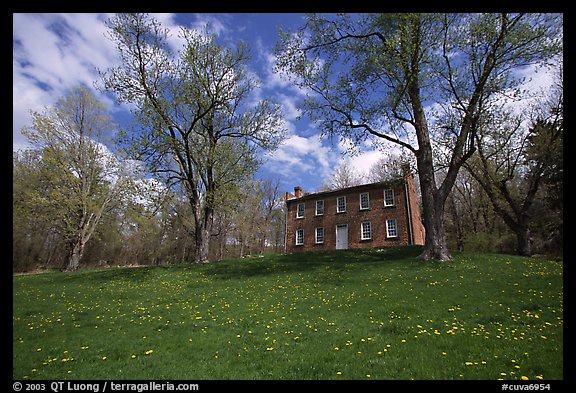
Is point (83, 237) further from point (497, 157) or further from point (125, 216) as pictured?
point (497, 157)

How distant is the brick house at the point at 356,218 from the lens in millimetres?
29844

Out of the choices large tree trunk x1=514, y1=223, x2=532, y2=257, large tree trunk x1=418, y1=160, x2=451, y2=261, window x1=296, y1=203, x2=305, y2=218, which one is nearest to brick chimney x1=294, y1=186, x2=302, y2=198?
window x1=296, y1=203, x2=305, y2=218

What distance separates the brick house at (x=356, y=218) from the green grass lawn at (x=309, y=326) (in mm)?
13805

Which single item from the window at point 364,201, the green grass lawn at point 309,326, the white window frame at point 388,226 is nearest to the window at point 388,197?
the white window frame at point 388,226

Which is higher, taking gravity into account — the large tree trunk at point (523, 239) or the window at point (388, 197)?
the window at point (388, 197)

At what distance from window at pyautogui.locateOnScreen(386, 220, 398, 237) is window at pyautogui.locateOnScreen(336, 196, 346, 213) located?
5.48m

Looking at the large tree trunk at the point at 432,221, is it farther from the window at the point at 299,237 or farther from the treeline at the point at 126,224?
the window at the point at 299,237

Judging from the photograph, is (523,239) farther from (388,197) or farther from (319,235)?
(319,235)

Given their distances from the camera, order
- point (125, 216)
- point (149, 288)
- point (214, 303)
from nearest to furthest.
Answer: point (214, 303) < point (149, 288) < point (125, 216)

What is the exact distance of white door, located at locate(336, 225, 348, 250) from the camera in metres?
32.6

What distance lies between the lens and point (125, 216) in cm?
3981

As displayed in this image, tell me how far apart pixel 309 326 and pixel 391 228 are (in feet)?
79.5
